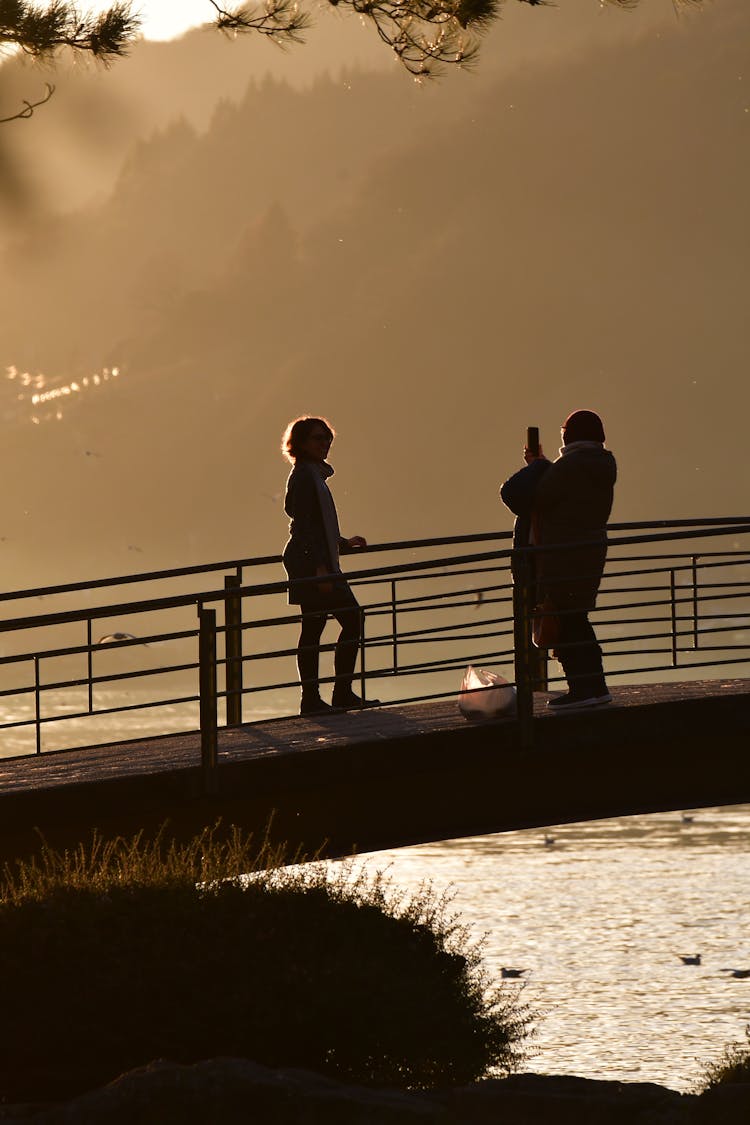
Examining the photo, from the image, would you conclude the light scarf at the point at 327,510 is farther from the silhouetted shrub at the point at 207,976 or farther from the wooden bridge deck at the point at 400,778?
the silhouetted shrub at the point at 207,976

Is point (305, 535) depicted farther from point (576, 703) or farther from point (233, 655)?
point (576, 703)

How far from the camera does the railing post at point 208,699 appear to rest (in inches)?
415

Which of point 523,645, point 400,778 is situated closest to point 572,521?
point 523,645

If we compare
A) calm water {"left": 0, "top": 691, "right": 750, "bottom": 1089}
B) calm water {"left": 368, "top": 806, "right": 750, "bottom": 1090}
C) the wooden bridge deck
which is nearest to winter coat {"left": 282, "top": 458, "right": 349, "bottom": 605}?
the wooden bridge deck

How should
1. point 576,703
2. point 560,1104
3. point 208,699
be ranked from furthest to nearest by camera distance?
point 576,703 < point 208,699 < point 560,1104

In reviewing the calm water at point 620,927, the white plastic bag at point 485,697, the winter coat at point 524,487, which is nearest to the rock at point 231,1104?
the white plastic bag at point 485,697

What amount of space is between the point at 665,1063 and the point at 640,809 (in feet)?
237

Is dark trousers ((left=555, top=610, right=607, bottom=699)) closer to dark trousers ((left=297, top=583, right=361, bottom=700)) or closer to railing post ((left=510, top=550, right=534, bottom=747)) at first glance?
railing post ((left=510, top=550, right=534, bottom=747))

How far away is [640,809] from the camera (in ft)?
38.5

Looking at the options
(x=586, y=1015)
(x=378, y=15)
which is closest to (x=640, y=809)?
(x=378, y=15)

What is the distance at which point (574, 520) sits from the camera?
1124cm

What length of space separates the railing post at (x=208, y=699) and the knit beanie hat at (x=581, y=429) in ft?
7.66

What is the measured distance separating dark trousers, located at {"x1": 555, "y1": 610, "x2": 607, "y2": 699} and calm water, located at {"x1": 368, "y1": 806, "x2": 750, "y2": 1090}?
5001cm

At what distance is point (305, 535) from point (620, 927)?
117 meters
